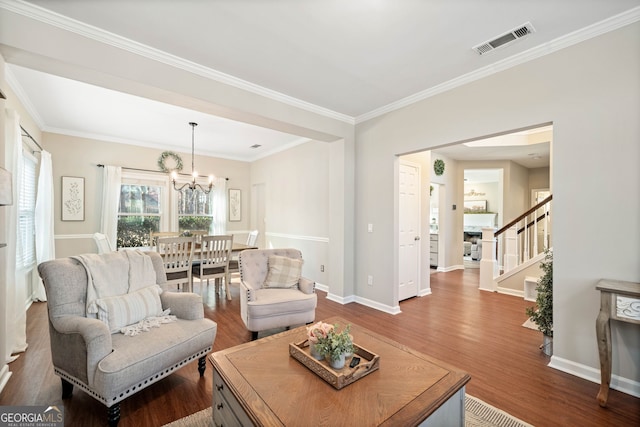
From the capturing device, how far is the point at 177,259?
154 inches

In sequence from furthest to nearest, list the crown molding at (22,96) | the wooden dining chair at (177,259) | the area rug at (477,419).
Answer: the wooden dining chair at (177,259) → the crown molding at (22,96) → the area rug at (477,419)

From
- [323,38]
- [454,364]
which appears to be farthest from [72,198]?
[454,364]

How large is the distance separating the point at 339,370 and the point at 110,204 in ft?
18.8

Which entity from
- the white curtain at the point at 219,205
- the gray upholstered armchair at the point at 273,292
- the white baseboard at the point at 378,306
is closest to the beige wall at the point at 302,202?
the white baseboard at the point at 378,306

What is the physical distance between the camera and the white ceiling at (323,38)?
2.05m

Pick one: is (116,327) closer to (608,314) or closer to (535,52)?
(608,314)

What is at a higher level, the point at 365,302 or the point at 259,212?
the point at 259,212

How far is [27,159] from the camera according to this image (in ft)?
12.4

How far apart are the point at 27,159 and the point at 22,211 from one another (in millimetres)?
748

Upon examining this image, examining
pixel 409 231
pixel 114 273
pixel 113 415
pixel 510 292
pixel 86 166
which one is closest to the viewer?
pixel 113 415

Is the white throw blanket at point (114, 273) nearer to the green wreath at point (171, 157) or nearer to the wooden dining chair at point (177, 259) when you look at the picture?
the wooden dining chair at point (177, 259)

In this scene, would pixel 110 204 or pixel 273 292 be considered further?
pixel 110 204

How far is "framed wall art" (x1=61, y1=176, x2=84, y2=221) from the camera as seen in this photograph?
5016 mm

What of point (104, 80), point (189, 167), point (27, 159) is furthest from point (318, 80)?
point (189, 167)
